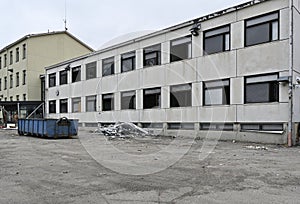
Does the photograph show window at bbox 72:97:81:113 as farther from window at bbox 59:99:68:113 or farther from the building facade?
the building facade

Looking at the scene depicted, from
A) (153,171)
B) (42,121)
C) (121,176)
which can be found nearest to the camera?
(121,176)

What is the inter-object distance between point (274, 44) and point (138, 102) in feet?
34.7

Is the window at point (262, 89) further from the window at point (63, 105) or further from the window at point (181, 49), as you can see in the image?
the window at point (63, 105)

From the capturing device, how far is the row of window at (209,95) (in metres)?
15.8

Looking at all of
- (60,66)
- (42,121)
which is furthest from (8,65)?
(42,121)

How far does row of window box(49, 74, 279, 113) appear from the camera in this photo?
1576 centimetres

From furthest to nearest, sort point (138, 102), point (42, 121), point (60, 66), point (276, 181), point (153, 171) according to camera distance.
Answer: point (60, 66), point (138, 102), point (42, 121), point (153, 171), point (276, 181)

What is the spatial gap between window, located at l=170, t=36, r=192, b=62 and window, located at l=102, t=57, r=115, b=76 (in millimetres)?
6754

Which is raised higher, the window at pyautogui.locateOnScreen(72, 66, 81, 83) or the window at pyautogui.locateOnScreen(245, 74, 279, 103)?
the window at pyautogui.locateOnScreen(72, 66, 81, 83)

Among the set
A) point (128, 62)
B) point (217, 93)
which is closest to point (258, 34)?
point (217, 93)

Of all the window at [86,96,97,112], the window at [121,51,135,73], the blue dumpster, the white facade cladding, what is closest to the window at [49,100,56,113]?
the window at [86,96,97,112]

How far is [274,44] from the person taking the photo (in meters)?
15.5

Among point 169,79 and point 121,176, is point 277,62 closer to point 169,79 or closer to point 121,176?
point 169,79

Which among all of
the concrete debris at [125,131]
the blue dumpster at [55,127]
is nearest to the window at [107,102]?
the concrete debris at [125,131]
